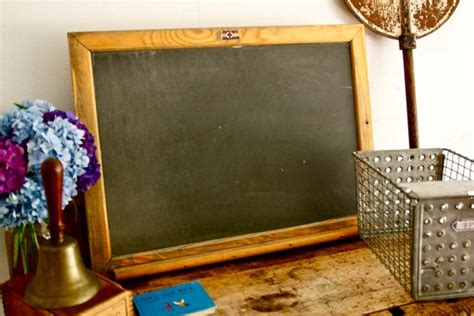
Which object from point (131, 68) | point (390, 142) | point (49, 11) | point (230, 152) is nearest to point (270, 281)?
point (230, 152)

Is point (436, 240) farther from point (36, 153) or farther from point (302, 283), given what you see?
point (36, 153)

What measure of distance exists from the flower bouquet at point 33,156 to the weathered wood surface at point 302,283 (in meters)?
0.31

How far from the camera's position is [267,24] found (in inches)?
55.7

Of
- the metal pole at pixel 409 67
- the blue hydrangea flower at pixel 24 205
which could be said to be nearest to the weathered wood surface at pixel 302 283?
the blue hydrangea flower at pixel 24 205

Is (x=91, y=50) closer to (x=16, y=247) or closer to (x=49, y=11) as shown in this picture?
(x=49, y=11)

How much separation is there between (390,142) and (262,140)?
0.55 metres

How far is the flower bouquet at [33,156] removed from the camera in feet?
3.03

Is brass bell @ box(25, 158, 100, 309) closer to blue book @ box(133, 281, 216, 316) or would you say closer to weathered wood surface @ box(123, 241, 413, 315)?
blue book @ box(133, 281, 216, 316)

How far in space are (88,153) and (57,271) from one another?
272 millimetres

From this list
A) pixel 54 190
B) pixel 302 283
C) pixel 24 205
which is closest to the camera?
pixel 54 190

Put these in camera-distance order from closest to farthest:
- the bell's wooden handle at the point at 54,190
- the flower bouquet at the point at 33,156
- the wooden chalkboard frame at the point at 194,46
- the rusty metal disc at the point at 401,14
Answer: the bell's wooden handle at the point at 54,190, the flower bouquet at the point at 33,156, the wooden chalkboard frame at the point at 194,46, the rusty metal disc at the point at 401,14

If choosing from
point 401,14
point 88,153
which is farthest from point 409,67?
point 88,153

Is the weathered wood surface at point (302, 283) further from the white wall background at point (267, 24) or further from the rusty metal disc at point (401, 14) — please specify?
the rusty metal disc at point (401, 14)

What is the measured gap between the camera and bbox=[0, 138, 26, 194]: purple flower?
2.97 feet
